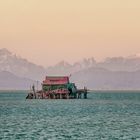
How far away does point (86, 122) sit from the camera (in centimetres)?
9994

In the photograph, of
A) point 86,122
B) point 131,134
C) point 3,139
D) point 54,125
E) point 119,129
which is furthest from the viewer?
point 86,122

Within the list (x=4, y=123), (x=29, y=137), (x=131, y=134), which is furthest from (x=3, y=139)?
(x=4, y=123)

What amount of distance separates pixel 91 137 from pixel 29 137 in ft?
24.8

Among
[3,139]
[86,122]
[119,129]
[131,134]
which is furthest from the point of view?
[86,122]

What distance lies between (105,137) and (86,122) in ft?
74.2

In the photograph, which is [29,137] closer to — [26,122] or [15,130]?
[15,130]

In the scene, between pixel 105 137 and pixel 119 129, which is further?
pixel 119 129

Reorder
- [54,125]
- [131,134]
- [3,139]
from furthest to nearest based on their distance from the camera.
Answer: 1. [54,125]
2. [131,134]
3. [3,139]

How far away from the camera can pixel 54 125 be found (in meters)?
93.3

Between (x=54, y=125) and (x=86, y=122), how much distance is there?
823 centimetres

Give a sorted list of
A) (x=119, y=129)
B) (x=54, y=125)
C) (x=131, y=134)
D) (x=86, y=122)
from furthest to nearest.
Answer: (x=86, y=122), (x=54, y=125), (x=119, y=129), (x=131, y=134)

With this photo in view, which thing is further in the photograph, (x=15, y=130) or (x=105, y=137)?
(x=15, y=130)

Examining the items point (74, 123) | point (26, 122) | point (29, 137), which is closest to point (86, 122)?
point (74, 123)

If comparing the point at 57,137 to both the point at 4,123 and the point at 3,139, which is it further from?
the point at 4,123
